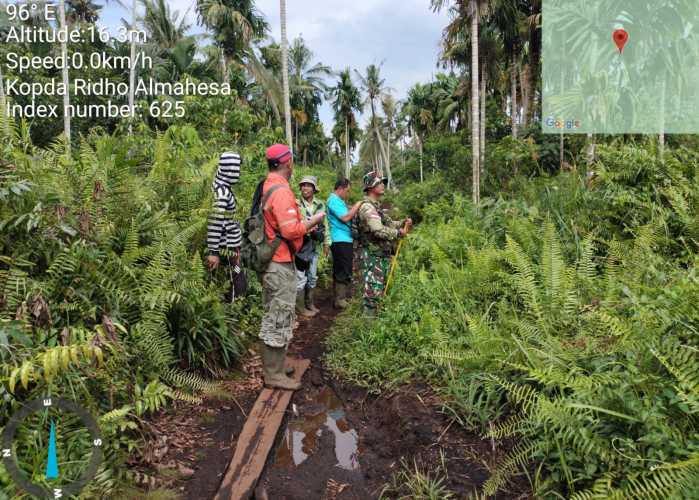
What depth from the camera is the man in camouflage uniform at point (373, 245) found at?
5.65 meters

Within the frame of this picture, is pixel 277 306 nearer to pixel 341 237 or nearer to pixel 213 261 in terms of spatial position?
pixel 213 261

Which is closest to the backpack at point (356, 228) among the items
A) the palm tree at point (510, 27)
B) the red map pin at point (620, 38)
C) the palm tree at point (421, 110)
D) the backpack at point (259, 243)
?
the backpack at point (259, 243)

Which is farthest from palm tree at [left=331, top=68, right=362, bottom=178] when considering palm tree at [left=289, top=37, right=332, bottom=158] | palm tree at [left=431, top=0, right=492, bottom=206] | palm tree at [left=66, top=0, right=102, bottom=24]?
palm tree at [left=431, top=0, right=492, bottom=206]

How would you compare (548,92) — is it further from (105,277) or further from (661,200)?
(105,277)

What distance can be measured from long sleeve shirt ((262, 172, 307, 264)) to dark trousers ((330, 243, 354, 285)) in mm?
2282

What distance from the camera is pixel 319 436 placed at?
11.9 ft

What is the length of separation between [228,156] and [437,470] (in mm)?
3449

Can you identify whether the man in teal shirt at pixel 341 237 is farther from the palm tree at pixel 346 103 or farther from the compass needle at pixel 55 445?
the palm tree at pixel 346 103

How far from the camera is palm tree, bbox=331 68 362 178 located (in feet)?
131

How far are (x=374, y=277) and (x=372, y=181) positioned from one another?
1.18m

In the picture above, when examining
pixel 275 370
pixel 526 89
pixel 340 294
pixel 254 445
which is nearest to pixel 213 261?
pixel 275 370

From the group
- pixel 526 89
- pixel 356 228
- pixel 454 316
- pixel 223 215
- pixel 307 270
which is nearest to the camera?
pixel 454 316

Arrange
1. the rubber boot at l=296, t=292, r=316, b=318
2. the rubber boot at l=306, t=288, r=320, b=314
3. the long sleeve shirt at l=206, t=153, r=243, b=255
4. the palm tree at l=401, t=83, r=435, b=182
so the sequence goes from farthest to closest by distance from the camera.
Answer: the palm tree at l=401, t=83, r=435, b=182 → the rubber boot at l=306, t=288, r=320, b=314 → the rubber boot at l=296, t=292, r=316, b=318 → the long sleeve shirt at l=206, t=153, r=243, b=255

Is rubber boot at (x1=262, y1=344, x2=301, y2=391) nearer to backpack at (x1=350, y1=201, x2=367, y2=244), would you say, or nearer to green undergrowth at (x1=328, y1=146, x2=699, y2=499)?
green undergrowth at (x1=328, y1=146, x2=699, y2=499)
